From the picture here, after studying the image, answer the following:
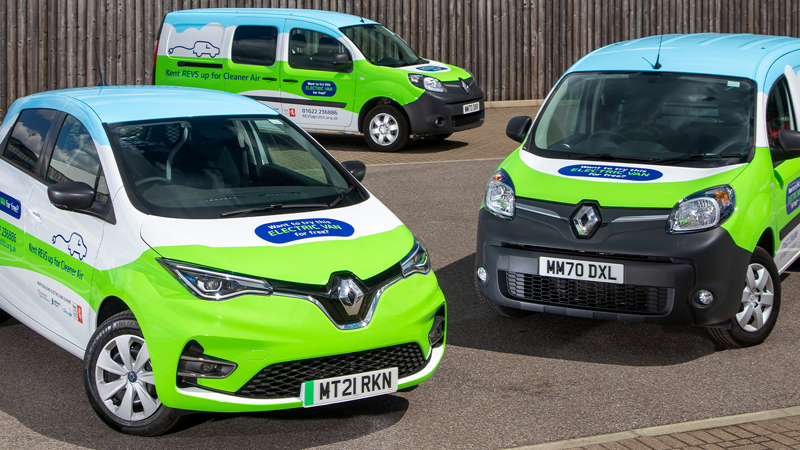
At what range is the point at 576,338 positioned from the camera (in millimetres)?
6492

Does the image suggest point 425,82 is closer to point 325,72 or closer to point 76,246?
point 325,72

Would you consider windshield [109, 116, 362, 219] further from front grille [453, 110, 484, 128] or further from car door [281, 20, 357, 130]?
front grille [453, 110, 484, 128]

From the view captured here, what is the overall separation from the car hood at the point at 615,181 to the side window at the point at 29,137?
9.80 ft

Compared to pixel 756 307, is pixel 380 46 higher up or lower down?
higher up

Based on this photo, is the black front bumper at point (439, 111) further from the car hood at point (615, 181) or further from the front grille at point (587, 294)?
the front grille at point (587, 294)

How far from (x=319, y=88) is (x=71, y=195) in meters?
9.69

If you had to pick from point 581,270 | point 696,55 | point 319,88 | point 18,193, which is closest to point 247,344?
point 18,193

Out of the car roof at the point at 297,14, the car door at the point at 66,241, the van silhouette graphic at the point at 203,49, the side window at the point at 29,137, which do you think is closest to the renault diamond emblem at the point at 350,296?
the car door at the point at 66,241

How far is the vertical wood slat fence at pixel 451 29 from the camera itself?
16.6 m

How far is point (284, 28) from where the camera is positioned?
14.5 metres

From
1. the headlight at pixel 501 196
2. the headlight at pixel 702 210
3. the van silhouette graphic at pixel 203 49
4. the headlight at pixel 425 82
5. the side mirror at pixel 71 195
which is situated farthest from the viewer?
the van silhouette graphic at pixel 203 49

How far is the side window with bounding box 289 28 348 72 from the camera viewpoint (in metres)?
14.4

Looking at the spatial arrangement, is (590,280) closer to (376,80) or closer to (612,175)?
(612,175)

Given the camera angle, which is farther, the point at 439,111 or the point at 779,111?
the point at 439,111
